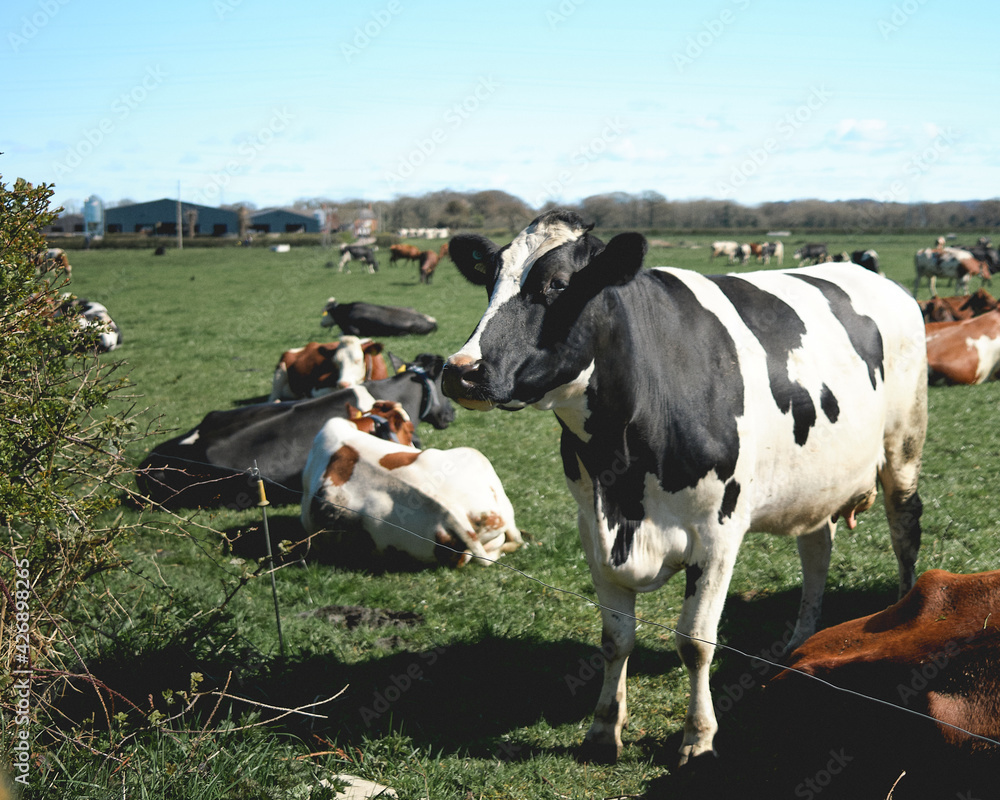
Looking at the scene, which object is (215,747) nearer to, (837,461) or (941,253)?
(837,461)

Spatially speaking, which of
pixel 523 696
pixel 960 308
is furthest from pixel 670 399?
pixel 960 308

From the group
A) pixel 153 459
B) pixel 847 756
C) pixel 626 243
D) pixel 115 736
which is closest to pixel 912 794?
pixel 847 756

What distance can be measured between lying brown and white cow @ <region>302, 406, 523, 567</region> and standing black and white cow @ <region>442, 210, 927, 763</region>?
221cm

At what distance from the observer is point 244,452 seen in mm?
7715

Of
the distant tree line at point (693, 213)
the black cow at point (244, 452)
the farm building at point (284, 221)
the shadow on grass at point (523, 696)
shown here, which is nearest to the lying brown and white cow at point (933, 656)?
the shadow on grass at point (523, 696)

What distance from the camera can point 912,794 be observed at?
7.90ft

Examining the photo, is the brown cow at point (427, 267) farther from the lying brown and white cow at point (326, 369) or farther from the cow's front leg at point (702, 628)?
the cow's front leg at point (702, 628)

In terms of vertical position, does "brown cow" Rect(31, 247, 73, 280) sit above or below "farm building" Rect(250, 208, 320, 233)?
below

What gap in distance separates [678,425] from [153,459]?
607 centimetres

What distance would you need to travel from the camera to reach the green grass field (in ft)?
11.4

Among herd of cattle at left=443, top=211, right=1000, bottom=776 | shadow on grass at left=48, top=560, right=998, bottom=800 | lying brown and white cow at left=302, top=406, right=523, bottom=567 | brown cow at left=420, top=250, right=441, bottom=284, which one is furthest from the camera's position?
brown cow at left=420, top=250, right=441, bottom=284

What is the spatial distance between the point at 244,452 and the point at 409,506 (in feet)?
8.20

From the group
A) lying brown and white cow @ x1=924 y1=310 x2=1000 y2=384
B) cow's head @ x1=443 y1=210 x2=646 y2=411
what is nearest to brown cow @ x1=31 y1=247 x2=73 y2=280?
cow's head @ x1=443 y1=210 x2=646 y2=411

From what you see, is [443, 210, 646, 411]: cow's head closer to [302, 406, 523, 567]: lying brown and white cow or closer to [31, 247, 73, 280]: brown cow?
[31, 247, 73, 280]: brown cow
